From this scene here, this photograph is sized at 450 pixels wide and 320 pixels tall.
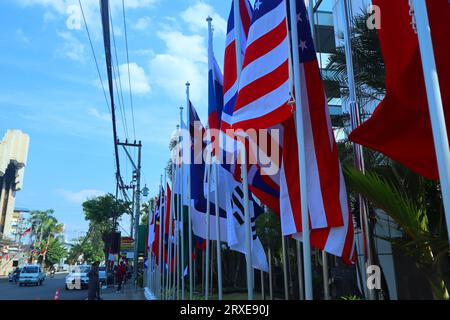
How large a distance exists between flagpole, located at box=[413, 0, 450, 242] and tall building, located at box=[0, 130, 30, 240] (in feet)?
200

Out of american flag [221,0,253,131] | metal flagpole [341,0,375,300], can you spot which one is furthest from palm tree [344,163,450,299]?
american flag [221,0,253,131]

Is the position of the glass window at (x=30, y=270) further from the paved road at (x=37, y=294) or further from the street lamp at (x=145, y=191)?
the street lamp at (x=145, y=191)

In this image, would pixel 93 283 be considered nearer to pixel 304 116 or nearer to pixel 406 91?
pixel 304 116

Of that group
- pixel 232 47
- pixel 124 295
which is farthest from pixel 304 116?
pixel 124 295

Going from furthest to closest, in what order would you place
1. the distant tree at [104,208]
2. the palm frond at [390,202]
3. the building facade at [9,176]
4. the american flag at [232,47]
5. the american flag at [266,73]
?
the building facade at [9,176] < the distant tree at [104,208] < the american flag at [232,47] < the american flag at [266,73] < the palm frond at [390,202]

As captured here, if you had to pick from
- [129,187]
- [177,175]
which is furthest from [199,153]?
[129,187]

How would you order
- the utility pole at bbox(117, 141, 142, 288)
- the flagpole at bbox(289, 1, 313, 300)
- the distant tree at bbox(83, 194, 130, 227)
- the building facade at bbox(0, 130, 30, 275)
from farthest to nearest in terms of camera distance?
1. the building facade at bbox(0, 130, 30, 275)
2. the distant tree at bbox(83, 194, 130, 227)
3. the utility pole at bbox(117, 141, 142, 288)
4. the flagpole at bbox(289, 1, 313, 300)

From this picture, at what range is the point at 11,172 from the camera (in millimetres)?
62062

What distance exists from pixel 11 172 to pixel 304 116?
64.9m

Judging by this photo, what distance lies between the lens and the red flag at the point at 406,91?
3389 mm

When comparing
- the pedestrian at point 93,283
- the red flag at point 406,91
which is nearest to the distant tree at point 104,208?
the pedestrian at point 93,283

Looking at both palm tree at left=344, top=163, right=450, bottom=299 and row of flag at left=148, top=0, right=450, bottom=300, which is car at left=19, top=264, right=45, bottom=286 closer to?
row of flag at left=148, top=0, right=450, bottom=300

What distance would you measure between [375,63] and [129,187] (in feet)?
110

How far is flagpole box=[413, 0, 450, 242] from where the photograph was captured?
2.75m
